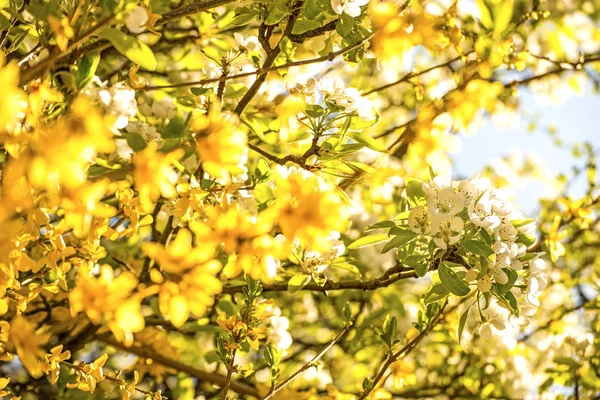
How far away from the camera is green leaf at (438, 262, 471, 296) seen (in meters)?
0.92

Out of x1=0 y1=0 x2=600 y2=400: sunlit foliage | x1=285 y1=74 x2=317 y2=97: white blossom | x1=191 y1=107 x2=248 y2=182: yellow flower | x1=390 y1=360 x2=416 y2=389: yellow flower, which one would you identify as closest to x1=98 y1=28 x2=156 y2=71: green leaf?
x1=0 y1=0 x2=600 y2=400: sunlit foliage

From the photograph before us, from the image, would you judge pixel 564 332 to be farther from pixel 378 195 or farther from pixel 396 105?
pixel 378 195

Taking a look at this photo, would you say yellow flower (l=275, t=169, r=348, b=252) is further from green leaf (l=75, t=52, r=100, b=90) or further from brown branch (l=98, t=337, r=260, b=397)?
brown branch (l=98, t=337, r=260, b=397)

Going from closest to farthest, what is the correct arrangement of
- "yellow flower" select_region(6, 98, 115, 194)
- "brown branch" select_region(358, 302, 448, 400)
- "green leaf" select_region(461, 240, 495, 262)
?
"yellow flower" select_region(6, 98, 115, 194), "green leaf" select_region(461, 240, 495, 262), "brown branch" select_region(358, 302, 448, 400)

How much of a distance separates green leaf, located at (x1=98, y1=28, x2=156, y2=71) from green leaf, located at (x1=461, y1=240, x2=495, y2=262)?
54 cm

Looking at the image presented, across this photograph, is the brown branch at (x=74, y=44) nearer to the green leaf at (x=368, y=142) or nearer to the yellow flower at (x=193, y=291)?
the yellow flower at (x=193, y=291)

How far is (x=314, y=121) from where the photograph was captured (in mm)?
1023

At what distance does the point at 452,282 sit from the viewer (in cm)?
93

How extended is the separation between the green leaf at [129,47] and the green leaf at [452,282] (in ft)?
1.82

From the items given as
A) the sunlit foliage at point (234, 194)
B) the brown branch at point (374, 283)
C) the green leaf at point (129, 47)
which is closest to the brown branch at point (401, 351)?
the sunlit foliage at point (234, 194)

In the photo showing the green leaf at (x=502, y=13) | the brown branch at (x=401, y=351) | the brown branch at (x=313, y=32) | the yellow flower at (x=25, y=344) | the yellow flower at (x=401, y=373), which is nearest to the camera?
the yellow flower at (x=25, y=344)

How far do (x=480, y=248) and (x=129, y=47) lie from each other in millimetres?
585

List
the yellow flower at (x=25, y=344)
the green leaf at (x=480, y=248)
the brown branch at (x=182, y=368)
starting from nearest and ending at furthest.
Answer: the yellow flower at (x=25, y=344) < the green leaf at (x=480, y=248) < the brown branch at (x=182, y=368)

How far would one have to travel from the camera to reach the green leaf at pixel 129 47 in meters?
0.73
